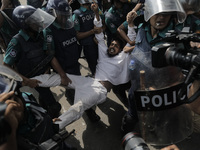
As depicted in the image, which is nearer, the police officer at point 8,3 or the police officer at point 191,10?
the police officer at point 191,10

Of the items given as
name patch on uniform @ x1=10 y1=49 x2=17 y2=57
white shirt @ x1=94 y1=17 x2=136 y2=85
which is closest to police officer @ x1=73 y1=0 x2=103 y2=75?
white shirt @ x1=94 y1=17 x2=136 y2=85

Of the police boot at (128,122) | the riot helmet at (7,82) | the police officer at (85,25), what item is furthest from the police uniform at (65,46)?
the riot helmet at (7,82)

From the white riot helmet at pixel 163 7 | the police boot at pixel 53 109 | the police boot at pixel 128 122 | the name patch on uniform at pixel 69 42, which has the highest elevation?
the white riot helmet at pixel 163 7

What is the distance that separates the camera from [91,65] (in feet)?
11.7

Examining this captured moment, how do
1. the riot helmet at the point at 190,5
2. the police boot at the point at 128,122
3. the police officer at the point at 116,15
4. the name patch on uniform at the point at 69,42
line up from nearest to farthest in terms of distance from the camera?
1. the police boot at the point at 128,122
2. the riot helmet at the point at 190,5
3. the name patch on uniform at the point at 69,42
4. the police officer at the point at 116,15

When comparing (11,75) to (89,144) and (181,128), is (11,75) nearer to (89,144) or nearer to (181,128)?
(181,128)

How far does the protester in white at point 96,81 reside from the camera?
2243 millimetres

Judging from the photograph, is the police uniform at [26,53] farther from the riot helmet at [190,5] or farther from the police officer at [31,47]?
the riot helmet at [190,5]

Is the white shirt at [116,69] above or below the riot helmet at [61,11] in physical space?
below

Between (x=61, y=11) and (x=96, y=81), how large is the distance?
1.17m

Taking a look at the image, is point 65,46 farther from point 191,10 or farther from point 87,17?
point 191,10

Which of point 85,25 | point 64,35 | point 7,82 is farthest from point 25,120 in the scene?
point 85,25

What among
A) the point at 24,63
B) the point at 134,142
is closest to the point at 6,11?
the point at 24,63

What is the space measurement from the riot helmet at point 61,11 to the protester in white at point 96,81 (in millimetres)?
500
